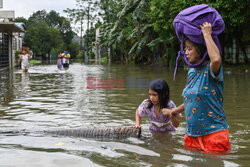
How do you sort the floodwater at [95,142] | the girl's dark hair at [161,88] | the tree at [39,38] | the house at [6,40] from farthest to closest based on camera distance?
the tree at [39,38] → the house at [6,40] → the girl's dark hair at [161,88] → the floodwater at [95,142]

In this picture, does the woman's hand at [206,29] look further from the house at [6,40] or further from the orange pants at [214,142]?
the house at [6,40]

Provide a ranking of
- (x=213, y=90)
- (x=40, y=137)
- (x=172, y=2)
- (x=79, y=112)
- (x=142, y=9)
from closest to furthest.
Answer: (x=213, y=90) < (x=40, y=137) < (x=79, y=112) < (x=172, y=2) < (x=142, y=9)

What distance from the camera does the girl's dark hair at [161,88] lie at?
14.7 ft

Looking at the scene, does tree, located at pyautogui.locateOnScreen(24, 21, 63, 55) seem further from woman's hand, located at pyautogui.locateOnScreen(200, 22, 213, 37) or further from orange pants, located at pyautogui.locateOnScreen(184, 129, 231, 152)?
woman's hand, located at pyautogui.locateOnScreen(200, 22, 213, 37)

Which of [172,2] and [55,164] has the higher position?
[172,2]

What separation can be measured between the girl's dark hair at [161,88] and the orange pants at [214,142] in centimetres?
94

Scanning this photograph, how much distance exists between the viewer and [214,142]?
11.6ft

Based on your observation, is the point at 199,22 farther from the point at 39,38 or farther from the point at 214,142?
the point at 39,38

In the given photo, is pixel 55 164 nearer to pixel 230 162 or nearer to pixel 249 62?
pixel 230 162

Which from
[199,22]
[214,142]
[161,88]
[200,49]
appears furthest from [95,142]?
[199,22]

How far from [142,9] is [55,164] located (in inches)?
968

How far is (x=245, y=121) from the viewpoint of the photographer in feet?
20.5

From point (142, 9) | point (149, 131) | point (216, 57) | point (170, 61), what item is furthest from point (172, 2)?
point (216, 57)

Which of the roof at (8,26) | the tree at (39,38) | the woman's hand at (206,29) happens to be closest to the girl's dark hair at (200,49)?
the woman's hand at (206,29)
